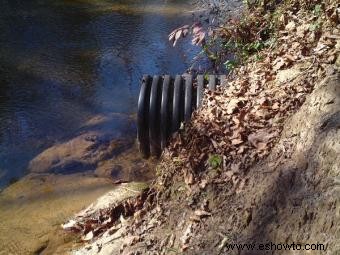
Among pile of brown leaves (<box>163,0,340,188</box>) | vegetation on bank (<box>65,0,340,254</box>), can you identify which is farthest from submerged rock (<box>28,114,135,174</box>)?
pile of brown leaves (<box>163,0,340,188</box>)

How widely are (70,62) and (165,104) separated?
13.0 ft

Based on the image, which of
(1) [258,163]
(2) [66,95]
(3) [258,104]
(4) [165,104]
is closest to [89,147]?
(4) [165,104]

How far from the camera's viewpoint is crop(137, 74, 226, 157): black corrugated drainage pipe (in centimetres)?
585

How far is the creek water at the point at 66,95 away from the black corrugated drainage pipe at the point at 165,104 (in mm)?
471

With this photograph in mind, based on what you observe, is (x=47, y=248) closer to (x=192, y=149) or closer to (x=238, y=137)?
(x=192, y=149)

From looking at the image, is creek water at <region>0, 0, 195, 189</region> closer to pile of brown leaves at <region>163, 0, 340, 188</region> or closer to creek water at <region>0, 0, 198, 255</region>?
creek water at <region>0, 0, 198, 255</region>

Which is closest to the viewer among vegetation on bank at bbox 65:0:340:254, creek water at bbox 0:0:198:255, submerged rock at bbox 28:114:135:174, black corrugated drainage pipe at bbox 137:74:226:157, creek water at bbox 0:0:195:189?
vegetation on bank at bbox 65:0:340:254

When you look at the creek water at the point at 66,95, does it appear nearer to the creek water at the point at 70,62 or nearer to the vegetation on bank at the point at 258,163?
the creek water at the point at 70,62

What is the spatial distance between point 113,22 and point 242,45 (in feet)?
17.2

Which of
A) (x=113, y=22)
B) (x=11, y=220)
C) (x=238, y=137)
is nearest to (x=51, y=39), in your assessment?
(x=113, y=22)

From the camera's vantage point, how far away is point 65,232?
192 inches

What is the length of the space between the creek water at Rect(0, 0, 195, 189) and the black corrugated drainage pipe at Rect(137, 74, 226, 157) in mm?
979

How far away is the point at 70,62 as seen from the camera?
9.18 m

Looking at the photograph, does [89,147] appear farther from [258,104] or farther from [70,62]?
[70,62]
